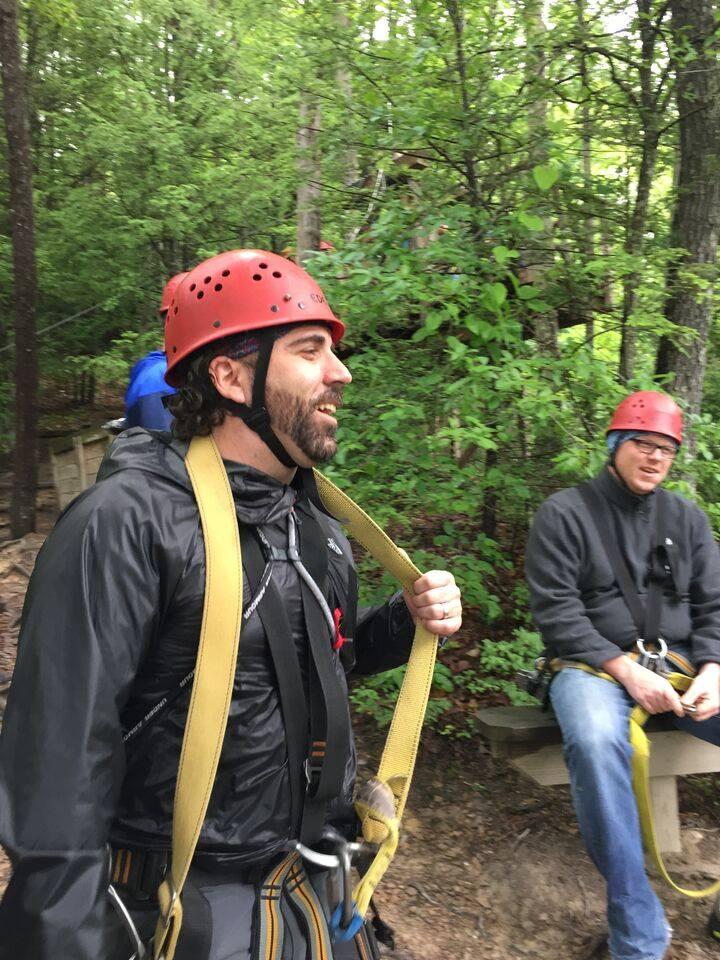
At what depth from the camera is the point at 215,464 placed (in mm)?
1619

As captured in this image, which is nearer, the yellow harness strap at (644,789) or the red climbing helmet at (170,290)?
the red climbing helmet at (170,290)

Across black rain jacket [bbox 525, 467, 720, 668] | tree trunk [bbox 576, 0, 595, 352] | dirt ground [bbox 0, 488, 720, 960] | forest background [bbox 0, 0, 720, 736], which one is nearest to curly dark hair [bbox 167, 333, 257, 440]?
forest background [bbox 0, 0, 720, 736]

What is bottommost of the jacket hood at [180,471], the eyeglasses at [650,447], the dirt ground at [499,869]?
the dirt ground at [499,869]

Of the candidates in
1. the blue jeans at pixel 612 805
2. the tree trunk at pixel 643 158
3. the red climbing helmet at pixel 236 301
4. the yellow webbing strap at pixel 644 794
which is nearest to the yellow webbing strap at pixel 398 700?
the red climbing helmet at pixel 236 301

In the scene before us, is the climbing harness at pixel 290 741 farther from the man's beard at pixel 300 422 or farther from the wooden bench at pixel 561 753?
the wooden bench at pixel 561 753

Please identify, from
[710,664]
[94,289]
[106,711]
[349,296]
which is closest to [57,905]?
[106,711]

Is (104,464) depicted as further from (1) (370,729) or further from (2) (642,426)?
(1) (370,729)

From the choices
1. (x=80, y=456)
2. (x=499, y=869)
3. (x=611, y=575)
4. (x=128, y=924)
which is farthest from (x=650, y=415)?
(x=80, y=456)

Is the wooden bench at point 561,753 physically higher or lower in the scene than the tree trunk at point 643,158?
lower

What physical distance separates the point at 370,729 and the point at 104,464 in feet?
12.7

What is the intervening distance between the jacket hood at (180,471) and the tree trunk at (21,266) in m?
8.07

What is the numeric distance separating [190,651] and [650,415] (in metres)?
3.03

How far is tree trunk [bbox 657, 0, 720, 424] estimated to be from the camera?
4613 millimetres

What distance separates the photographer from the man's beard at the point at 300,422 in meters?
1.75
